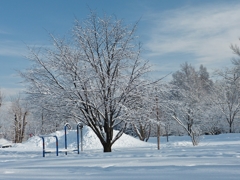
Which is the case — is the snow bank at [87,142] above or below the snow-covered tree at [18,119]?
below

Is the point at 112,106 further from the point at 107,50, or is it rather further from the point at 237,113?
the point at 237,113

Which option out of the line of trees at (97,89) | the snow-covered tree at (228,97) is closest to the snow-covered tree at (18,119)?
the snow-covered tree at (228,97)

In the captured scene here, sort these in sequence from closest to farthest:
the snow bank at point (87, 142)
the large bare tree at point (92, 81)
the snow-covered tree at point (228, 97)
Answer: the large bare tree at point (92, 81)
the snow bank at point (87, 142)
the snow-covered tree at point (228, 97)

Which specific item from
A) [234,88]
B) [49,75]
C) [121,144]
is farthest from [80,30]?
[234,88]

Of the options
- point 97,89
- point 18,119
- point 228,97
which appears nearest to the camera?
point 97,89

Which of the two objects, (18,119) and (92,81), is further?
(18,119)

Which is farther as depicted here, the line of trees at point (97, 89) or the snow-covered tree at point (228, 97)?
the snow-covered tree at point (228, 97)

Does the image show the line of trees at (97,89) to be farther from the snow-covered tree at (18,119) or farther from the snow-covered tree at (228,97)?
the snow-covered tree at (18,119)

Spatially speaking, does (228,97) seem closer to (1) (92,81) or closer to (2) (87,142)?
(2) (87,142)

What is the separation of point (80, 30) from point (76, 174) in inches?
371

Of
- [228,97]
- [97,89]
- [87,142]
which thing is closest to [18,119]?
[87,142]

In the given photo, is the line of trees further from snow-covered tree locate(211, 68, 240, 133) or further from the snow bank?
snow-covered tree locate(211, 68, 240, 133)

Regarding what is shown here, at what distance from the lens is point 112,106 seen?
13.5 m

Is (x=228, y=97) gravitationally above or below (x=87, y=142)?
above
